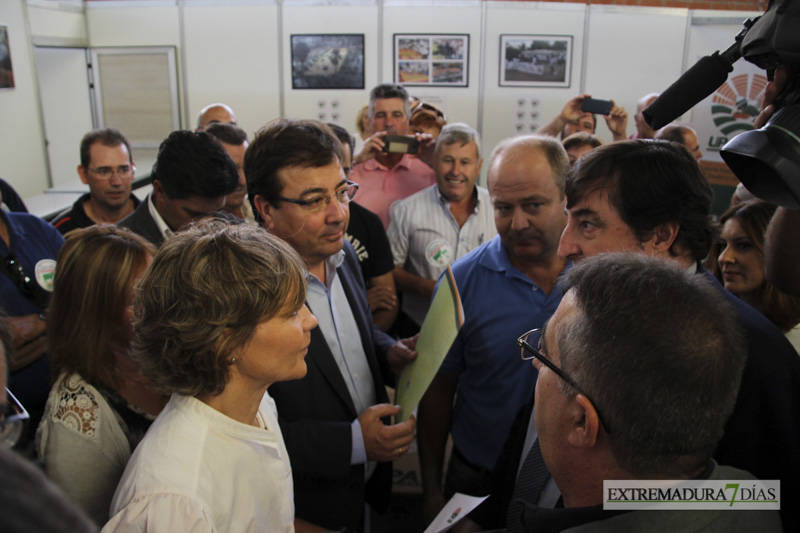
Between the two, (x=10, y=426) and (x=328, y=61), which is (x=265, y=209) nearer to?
(x=10, y=426)

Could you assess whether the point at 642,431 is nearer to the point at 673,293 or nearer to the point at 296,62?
the point at 673,293

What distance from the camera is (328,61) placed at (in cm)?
585

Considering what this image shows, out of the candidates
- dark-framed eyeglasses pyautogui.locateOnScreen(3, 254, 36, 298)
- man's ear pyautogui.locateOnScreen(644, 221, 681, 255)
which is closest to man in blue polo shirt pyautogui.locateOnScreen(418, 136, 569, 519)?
man's ear pyautogui.locateOnScreen(644, 221, 681, 255)

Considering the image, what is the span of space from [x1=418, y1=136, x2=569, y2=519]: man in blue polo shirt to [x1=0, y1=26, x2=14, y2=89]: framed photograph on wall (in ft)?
16.2

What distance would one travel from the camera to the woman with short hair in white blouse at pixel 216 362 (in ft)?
3.57

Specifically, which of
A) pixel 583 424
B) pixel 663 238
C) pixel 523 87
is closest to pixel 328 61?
pixel 523 87

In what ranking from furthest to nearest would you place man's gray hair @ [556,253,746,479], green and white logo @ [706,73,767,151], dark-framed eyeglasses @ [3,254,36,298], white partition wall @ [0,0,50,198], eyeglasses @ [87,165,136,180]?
green and white logo @ [706,73,767,151] → white partition wall @ [0,0,50,198] → eyeglasses @ [87,165,136,180] → dark-framed eyeglasses @ [3,254,36,298] → man's gray hair @ [556,253,746,479]

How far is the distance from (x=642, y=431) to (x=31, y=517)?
0.81 m

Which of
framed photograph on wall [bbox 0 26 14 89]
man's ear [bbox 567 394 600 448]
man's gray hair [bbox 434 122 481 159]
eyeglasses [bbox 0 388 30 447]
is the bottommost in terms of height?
man's ear [bbox 567 394 600 448]

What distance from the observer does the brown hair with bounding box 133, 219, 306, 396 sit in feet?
3.72

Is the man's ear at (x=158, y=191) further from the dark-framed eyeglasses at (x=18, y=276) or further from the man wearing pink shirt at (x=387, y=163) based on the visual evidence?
the man wearing pink shirt at (x=387, y=163)

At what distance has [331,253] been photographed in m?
1.80

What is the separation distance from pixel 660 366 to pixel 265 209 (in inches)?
51.7

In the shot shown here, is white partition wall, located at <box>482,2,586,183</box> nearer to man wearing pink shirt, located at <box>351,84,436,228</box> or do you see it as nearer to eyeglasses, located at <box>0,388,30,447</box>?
man wearing pink shirt, located at <box>351,84,436,228</box>
